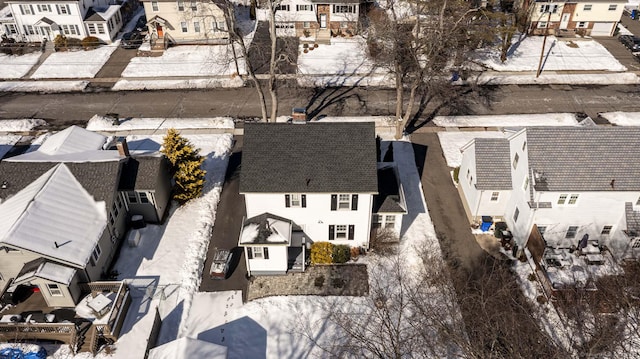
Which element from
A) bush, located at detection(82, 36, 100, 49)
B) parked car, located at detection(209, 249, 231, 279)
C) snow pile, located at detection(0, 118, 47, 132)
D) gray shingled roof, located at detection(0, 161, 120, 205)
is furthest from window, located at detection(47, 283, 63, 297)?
bush, located at detection(82, 36, 100, 49)

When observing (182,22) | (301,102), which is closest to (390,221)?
(301,102)

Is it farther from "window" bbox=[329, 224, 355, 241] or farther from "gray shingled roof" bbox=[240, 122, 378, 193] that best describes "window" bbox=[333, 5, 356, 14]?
"window" bbox=[329, 224, 355, 241]

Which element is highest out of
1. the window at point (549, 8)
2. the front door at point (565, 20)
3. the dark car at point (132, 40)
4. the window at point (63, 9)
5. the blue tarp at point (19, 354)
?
the window at point (63, 9)

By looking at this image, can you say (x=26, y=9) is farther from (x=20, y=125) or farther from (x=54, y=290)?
(x=54, y=290)

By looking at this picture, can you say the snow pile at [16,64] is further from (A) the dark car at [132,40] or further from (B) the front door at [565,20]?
(B) the front door at [565,20]

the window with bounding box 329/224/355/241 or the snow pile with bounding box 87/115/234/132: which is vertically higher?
the window with bounding box 329/224/355/241

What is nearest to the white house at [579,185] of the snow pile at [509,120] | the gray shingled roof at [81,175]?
the snow pile at [509,120]
